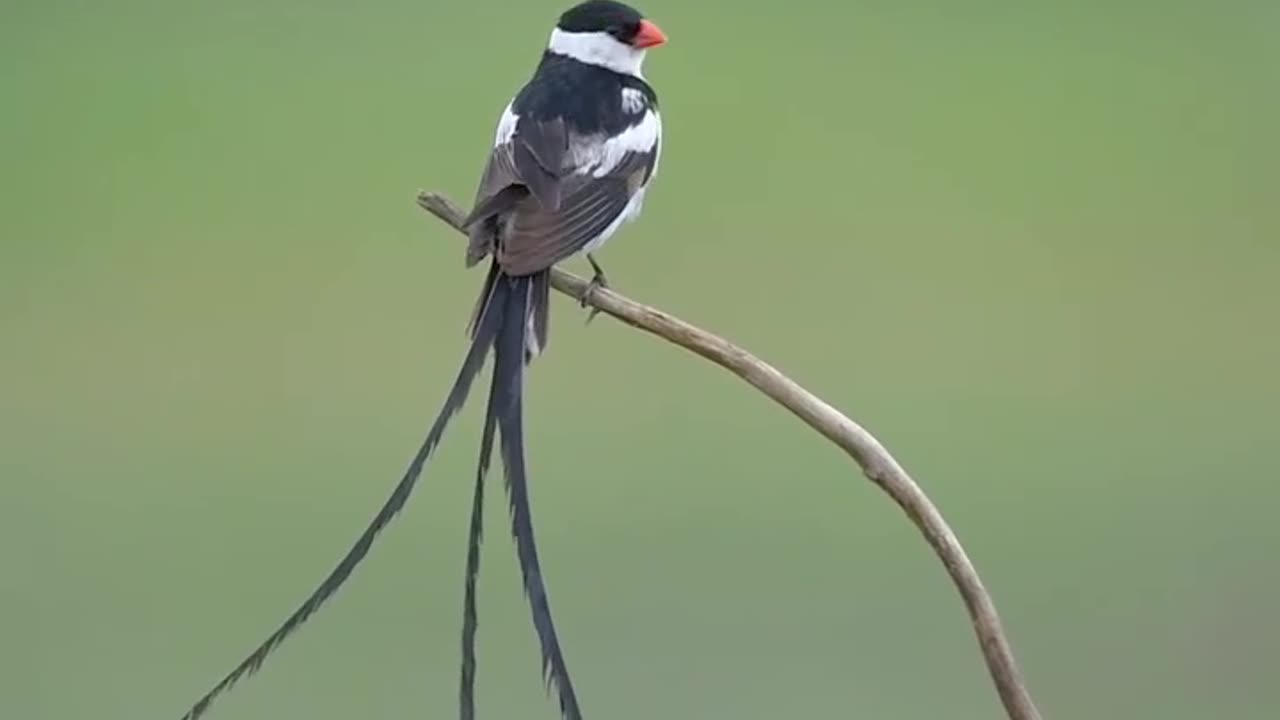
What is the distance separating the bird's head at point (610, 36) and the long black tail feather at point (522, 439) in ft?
1.27

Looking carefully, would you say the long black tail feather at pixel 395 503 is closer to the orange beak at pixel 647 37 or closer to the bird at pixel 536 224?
the bird at pixel 536 224

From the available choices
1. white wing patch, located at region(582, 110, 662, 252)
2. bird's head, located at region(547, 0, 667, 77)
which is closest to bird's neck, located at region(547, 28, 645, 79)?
bird's head, located at region(547, 0, 667, 77)

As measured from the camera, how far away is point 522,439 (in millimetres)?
814

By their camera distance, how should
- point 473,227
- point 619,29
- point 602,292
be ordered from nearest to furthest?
point 602,292 < point 473,227 < point 619,29

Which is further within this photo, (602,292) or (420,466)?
(602,292)

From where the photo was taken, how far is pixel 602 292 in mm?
952

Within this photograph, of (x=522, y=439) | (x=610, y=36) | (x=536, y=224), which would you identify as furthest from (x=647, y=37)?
(x=522, y=439)

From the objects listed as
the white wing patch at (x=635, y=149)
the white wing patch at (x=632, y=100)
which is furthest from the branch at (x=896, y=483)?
the white wing patch at (x=632, y=100)

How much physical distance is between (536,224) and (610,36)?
37 cm

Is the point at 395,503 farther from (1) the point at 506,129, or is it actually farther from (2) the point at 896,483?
(1) the point at 506,129

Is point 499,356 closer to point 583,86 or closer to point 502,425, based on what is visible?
point 502,425

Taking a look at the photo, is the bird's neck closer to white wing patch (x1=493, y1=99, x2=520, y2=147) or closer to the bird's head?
the bird's head

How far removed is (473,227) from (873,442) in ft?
1.42

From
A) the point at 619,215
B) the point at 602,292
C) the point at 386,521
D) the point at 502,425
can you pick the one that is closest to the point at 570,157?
the point at 619,215
